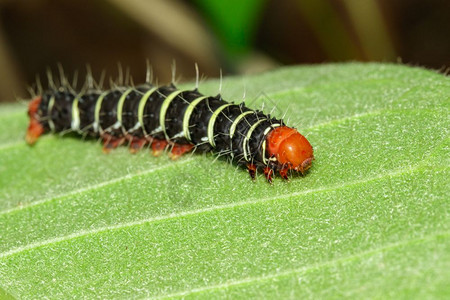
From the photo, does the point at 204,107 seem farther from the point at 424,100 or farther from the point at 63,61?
the point at 63,61

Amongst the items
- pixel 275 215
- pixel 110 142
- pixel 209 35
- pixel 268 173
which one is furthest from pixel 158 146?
pixel 209 35

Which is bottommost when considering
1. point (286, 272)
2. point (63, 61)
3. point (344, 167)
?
point (63, 61)

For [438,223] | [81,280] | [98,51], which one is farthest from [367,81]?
[98,51]

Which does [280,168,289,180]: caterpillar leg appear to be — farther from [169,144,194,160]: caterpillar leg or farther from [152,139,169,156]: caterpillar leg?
[152,139,169,156]: caterpillar leg

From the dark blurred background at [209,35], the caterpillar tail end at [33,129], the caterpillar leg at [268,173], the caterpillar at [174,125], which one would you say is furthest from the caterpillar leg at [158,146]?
the dark blurred background at [209,35]

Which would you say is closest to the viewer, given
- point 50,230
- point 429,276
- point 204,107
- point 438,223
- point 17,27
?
point 429,276

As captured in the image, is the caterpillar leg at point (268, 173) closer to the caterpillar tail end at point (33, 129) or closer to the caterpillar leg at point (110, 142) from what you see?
the caterpillar leg at point (110, 142)
